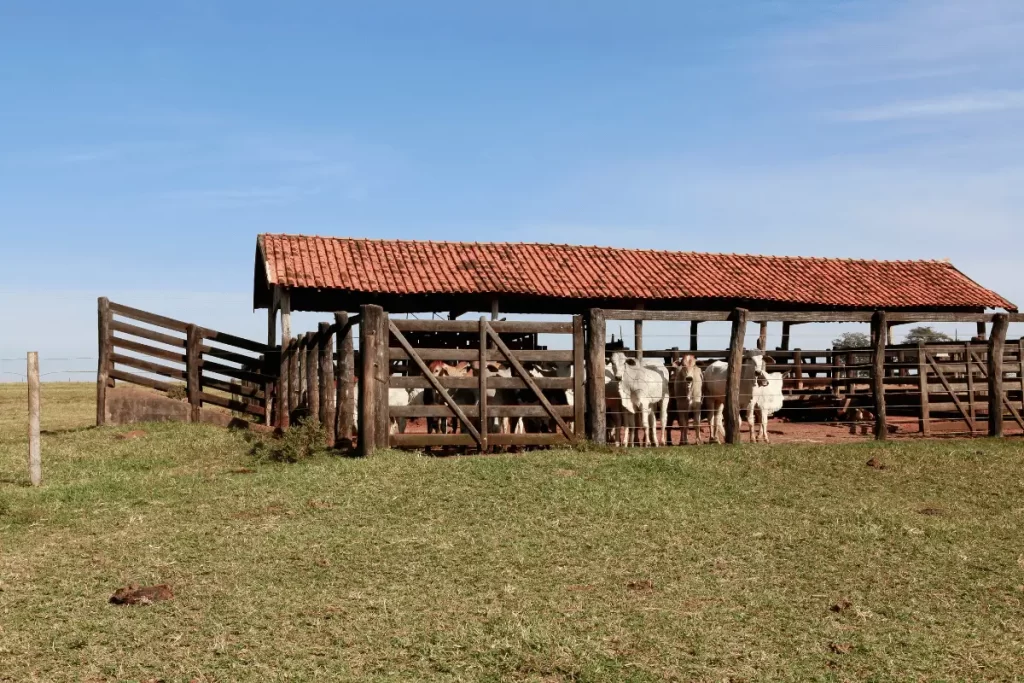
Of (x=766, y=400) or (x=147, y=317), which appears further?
(x=147, y=317)

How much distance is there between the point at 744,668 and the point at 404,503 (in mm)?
4817

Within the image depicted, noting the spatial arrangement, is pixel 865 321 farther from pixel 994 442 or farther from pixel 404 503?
pixel 404 503

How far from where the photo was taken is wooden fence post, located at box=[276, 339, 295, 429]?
18781mm

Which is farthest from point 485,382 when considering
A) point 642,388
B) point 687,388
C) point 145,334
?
point 145,334

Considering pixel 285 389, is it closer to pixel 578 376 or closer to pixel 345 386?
pixel 345 386

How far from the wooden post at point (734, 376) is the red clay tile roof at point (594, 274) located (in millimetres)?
10704

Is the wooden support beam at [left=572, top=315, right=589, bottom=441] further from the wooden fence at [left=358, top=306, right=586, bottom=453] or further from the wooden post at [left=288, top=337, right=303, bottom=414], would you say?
the wooden post at [left=288, top=337, right=303, bottom=414]

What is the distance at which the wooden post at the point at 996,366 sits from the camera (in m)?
16.1

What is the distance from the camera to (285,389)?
749 inches

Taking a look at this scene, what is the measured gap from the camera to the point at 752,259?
30.3m

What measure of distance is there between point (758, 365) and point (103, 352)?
12407mm

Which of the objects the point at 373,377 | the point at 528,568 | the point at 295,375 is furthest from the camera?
the point at 295,375

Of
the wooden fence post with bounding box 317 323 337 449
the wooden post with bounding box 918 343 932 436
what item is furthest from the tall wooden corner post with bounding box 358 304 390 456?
the wooden post with bounding box 918 343 932 436

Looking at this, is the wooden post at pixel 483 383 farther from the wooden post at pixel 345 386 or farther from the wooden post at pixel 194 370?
the wooden post at pixel 194 370
